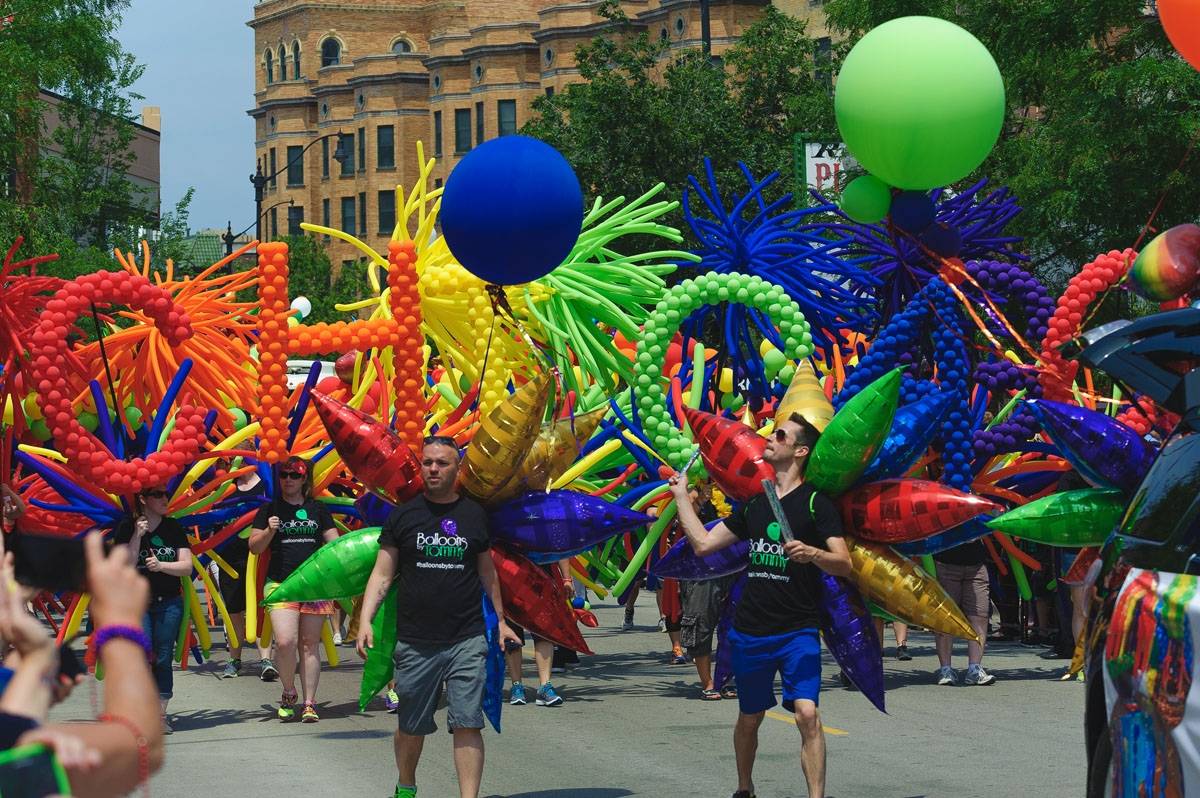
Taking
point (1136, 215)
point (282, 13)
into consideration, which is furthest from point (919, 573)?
point (282, 13)

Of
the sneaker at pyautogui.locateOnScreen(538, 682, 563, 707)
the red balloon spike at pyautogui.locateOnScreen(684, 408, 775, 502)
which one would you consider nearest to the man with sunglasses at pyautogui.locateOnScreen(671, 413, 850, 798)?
the red balloon spike at pyautogui.locateOnScreen(684, 408, 775, 502)

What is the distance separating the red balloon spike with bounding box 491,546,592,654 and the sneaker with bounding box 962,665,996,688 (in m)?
4.79

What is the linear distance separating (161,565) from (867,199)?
186 inches

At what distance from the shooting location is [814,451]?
790 centimetres

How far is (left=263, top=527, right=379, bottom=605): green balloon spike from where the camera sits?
26.8ft

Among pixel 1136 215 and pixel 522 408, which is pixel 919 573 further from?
pixel 1136 215

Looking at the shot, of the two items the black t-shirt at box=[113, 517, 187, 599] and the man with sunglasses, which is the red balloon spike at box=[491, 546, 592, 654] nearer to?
the man with sunglasses

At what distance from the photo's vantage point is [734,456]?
8.39 meters

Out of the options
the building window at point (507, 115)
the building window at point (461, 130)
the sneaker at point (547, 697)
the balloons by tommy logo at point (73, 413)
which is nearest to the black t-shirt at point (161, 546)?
the balloons by tommy logo at point (73, 413)

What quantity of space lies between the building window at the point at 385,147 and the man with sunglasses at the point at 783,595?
272ft

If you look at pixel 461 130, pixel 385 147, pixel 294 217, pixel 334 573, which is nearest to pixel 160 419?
pixel 334 573

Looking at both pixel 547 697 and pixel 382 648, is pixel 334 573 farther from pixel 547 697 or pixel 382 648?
pixel 547 697

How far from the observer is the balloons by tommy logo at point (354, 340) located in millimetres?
Answer: 10477

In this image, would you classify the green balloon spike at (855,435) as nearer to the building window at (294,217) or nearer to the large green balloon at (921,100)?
the large green balloon at (921,100)
